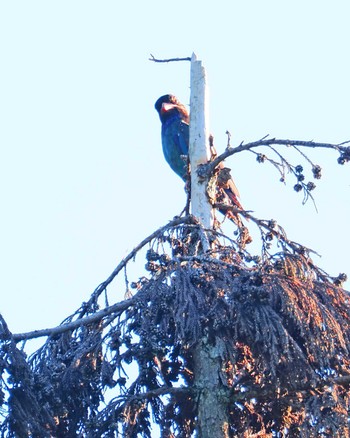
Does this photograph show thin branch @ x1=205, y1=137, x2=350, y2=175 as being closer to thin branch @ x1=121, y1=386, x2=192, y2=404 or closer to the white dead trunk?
the white dead trunk

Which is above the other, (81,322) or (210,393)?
(81,322)

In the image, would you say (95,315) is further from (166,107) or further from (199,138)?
(166,107)

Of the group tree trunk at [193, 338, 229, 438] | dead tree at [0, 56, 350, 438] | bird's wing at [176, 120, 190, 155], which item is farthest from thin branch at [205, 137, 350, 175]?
bird's wing at [176, 120, 190, 155]

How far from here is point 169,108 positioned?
11875 mm

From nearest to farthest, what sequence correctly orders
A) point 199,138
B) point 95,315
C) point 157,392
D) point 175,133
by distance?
1. point 157,392
2. point 95,315
3. point 199,138
4. point 175,133

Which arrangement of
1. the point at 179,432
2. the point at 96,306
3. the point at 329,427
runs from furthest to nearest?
the point at 96,306, the point at 179,432, the point at 329,427

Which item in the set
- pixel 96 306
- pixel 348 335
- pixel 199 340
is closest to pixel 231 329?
pixel 199 340

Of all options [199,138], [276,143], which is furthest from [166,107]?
[276,143]

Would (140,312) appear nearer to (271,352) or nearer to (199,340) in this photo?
(199,340)

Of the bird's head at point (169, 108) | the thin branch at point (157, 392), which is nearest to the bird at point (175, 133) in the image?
the bird's head at point (169, 108)

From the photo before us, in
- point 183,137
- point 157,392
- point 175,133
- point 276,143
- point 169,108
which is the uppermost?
point 169,108

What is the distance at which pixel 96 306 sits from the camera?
289 inches

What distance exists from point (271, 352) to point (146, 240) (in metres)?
A: 1.70

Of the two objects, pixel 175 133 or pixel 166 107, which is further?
pixel 166 107
